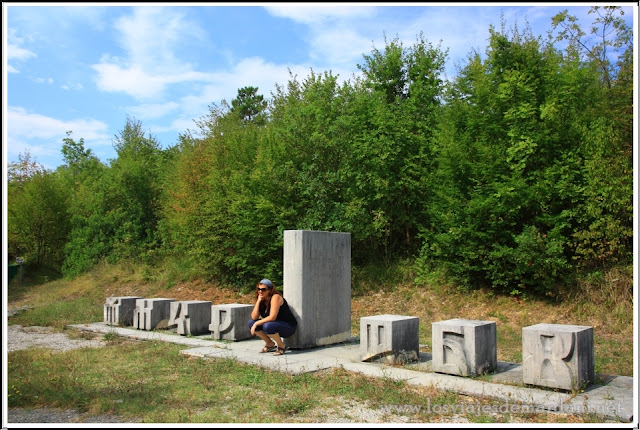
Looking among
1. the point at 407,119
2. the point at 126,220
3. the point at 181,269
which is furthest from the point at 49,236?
the point at 407,119

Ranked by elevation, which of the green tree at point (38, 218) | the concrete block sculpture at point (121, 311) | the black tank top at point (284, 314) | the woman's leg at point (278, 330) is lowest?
the concrete block sculpture at point (121, 311)

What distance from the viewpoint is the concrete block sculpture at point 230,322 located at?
34.9ft

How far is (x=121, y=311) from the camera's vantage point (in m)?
13.4

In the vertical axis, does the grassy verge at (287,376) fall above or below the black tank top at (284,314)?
below

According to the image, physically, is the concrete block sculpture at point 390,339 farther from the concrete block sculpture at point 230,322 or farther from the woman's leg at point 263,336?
the concrete block sculpture at point 230,322

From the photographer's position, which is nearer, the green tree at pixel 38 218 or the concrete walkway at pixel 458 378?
the concrete walkway at pixel 458 378

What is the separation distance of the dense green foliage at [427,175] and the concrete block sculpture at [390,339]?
548 cm

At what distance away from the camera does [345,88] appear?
18.1m

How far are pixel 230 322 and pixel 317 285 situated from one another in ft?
7.29

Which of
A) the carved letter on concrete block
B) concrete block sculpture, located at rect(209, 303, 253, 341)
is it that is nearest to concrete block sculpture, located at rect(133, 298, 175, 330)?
concrete block sculpture, located at rect(209, 303, 253, 341)

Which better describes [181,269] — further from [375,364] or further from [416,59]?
[375,364]

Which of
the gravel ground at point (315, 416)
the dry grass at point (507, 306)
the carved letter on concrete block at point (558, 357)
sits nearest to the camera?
the gravel ground at point (315, 416)

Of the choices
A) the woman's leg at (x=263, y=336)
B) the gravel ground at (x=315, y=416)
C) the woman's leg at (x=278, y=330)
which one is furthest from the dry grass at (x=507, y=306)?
the gravel ground at (x=315, y=416)

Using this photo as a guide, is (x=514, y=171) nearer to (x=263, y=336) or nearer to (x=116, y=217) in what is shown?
(x=263, y=336)
